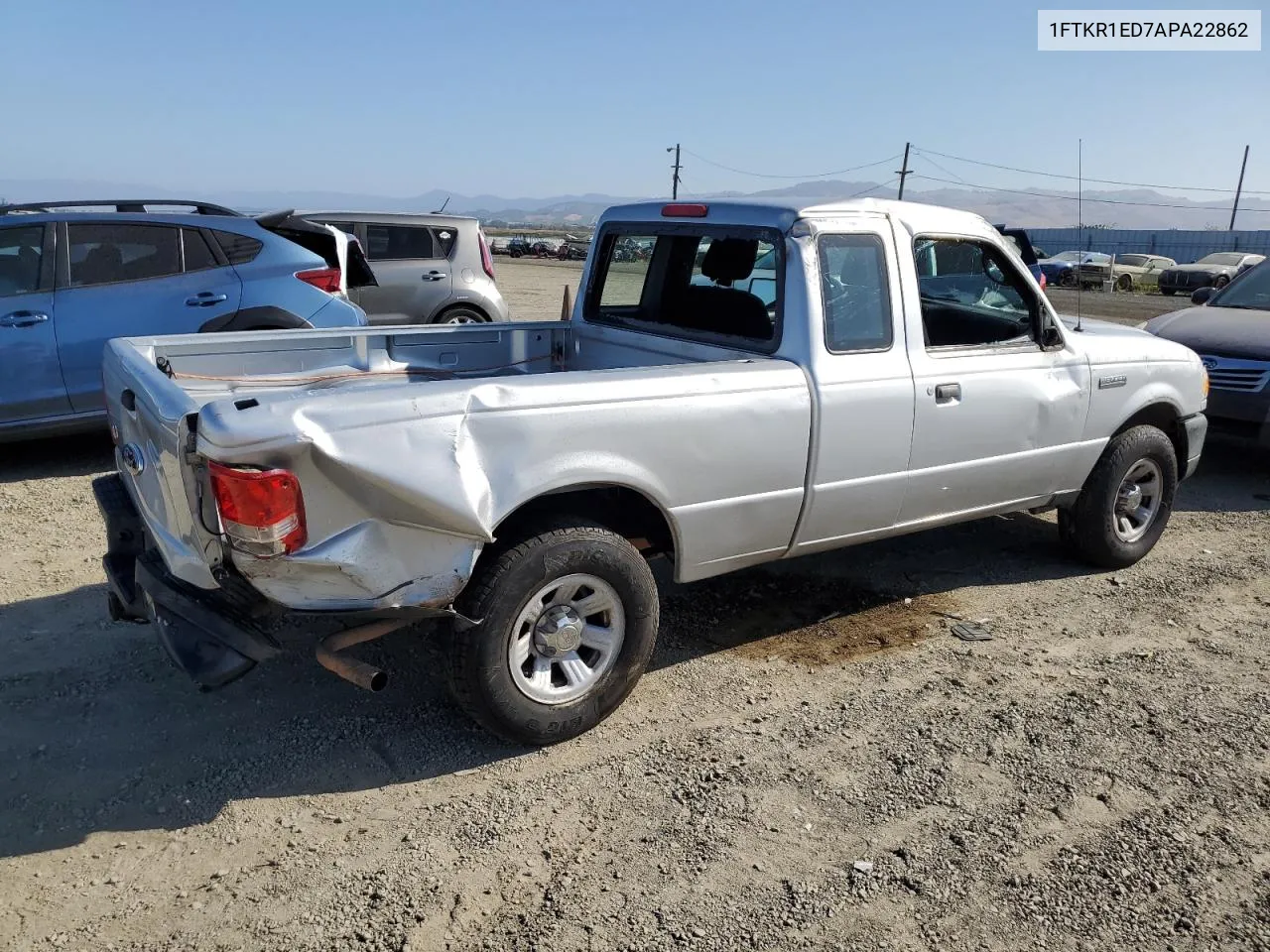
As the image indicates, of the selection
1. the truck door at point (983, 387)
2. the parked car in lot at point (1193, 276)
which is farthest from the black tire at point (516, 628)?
the parked car in lot at point (1193, 276)

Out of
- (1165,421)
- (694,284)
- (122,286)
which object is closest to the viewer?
(694,284)

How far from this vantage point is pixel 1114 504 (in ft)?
17.3

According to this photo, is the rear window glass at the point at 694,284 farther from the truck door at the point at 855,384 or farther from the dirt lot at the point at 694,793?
the dirt lot at the point at 694,793

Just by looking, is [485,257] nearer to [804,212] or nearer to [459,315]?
[459,315]

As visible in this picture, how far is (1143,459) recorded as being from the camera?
5305 mm

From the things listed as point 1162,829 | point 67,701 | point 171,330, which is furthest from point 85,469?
point 1162,829

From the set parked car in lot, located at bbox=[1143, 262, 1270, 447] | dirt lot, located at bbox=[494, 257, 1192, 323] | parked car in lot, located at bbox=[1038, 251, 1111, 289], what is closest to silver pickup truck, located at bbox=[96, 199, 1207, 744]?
parked car in lot, located at bbox=[1143, 262, 1270, 447]

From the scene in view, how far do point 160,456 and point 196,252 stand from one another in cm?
438

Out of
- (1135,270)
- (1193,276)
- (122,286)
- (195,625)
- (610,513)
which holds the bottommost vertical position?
(195,625)

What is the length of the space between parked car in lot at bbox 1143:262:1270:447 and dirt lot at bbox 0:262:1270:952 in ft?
10.2

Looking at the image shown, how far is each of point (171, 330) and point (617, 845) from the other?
5199 millimetres

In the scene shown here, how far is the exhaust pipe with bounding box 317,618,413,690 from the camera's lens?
2.95 meters

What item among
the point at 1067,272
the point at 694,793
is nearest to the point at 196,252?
the point at 694,793

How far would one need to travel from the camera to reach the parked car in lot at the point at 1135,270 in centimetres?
3481
